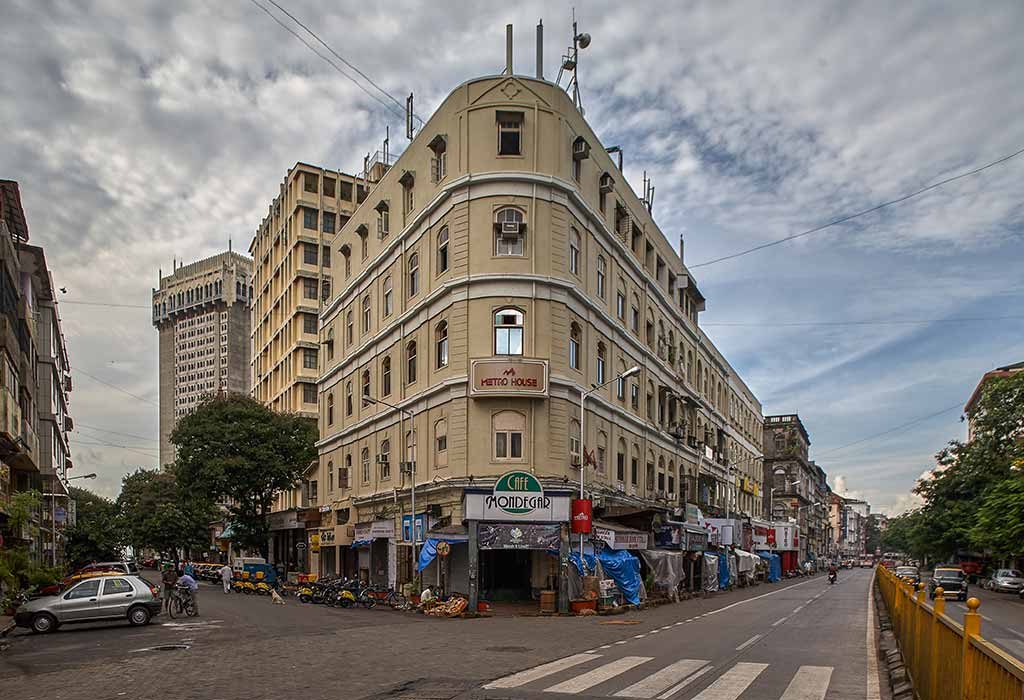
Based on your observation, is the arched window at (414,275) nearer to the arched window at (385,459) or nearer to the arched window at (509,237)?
the arched window at (509,237)

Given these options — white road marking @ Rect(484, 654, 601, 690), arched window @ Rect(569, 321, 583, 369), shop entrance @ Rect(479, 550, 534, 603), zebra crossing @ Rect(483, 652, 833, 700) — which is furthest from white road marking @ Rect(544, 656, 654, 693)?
arched window @ Rect(569, 321, 583, 369)

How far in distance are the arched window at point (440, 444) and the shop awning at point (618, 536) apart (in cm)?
655

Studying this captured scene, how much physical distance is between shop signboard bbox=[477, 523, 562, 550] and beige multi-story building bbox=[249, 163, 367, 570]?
35743 mm

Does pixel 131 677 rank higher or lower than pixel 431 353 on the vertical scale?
lower

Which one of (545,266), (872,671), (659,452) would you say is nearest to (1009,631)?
(872,671)

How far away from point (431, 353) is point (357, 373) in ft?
Answer: 40.9

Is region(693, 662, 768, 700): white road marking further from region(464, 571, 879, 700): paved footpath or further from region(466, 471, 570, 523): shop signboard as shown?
region(466, 471, 570, 523): shop signboard

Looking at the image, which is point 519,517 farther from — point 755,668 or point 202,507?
point 202,507

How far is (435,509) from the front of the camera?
35438 millimetres

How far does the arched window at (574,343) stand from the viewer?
3595cm

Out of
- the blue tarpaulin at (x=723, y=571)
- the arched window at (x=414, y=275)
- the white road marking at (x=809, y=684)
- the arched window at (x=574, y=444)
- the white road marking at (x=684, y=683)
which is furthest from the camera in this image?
the blue tarpaulin at (x=723, y=571)

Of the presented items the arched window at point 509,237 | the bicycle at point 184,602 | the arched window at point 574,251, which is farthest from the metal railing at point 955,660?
the bicycle at point 184,602

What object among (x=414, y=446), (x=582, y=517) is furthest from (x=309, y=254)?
(x=582, y=517)

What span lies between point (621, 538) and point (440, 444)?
8.13 meters
